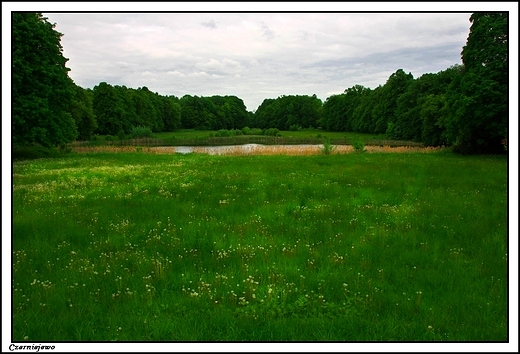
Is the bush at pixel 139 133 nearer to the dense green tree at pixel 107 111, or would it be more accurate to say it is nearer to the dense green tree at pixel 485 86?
the dense green tree at pixel 107 111

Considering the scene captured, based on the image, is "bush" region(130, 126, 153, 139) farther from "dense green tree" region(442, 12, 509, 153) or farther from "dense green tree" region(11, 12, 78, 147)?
"dense green tree" region(442, 12, 509, 153)

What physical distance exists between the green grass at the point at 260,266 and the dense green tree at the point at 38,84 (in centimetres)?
2094

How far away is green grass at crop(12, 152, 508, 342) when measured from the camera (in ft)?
20.6

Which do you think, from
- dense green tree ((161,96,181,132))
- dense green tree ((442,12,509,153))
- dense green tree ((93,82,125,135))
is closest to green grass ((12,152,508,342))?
dense green tree ((442,12,509,153))

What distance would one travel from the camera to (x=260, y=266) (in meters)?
8.70

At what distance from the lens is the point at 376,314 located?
21.7 feet

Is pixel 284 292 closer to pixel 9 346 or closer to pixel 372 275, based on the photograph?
pixel 372 275

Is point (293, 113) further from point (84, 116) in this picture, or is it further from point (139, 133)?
point (84, 116)

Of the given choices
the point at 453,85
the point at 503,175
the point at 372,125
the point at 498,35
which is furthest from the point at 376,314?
the point at 372,125

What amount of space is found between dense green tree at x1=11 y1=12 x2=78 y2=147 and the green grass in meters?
20.9

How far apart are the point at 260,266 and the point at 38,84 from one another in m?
35.6

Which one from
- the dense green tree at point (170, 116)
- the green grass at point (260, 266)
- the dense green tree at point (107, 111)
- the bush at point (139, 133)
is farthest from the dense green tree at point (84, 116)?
the dense green tree at point (170, 116)

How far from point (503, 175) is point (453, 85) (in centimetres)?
2258

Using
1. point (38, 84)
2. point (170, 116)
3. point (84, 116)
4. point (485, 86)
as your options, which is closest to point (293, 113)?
point (170, 116)
